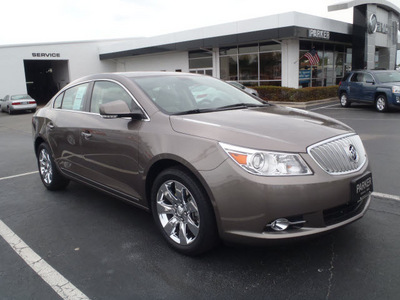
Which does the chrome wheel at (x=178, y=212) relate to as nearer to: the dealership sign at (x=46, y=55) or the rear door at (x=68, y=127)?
the rear door at (x=68, y=127)

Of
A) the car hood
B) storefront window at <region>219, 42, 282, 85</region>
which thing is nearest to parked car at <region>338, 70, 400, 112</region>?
storefront window at <region>219, 42, 282, 85</region>

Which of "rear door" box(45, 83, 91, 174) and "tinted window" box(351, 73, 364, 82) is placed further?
"tinted window" box(351, 73, 364, 82)

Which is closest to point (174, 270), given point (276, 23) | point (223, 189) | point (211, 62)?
point (223, 189)

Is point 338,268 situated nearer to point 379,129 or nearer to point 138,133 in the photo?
point 138,133

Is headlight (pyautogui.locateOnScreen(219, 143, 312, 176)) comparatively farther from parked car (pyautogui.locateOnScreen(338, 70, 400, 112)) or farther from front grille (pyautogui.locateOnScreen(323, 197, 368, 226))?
parked car (pyautogui.locateOnScreen(338, 70, 400, 112))

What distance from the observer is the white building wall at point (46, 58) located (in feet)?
99.6

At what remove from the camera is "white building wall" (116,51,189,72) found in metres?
27.8

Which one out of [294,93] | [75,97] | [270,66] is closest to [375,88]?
[294,93]

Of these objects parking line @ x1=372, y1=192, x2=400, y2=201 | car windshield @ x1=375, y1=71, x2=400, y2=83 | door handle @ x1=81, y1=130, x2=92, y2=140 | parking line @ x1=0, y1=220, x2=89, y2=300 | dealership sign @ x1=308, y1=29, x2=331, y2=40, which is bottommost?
parking line @ x1=0, y1=220, x2=89, y2=300

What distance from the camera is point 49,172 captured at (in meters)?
5.42

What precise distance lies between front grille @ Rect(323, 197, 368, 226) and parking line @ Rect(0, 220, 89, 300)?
1.96 meters

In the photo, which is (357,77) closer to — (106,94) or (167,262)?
(106,94)

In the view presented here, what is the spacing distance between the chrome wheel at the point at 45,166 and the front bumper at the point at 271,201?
10.9 ft

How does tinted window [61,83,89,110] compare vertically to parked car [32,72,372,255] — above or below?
above
